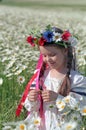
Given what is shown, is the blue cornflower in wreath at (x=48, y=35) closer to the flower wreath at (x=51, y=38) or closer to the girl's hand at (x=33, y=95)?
the flower wreath at (x=51, y=38)

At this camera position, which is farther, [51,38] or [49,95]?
Answer: [51,38]

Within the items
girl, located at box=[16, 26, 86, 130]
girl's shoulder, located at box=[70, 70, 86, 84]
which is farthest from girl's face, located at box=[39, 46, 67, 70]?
girl's shoulder, located at box=[70, 70, 86, 84]

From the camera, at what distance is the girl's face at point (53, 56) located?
3.86 meters

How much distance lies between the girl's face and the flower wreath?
5cm

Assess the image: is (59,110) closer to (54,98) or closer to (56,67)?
(54,98)

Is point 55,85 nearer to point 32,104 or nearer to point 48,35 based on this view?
point 32,104

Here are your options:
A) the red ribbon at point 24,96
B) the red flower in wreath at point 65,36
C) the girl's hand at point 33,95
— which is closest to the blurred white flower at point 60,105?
the girl's hand at point 33,95

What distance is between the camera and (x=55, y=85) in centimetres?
398

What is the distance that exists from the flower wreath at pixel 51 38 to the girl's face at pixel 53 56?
0.16 feet

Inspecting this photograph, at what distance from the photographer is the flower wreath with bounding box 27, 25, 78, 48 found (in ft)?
12.8

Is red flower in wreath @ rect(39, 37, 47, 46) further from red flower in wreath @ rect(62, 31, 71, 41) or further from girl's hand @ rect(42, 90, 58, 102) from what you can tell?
girl's hand @ rect(42, 90, 58, 102)

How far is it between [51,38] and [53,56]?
0.14 meters

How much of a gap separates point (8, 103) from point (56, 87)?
106 cm

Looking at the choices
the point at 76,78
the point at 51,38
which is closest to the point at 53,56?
the point at 51,38
